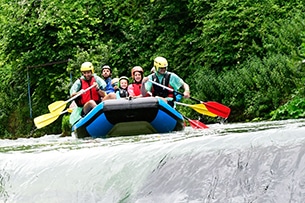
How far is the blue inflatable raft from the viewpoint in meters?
10.7

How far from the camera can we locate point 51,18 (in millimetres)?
23641

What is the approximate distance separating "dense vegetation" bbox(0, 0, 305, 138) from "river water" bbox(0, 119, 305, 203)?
7.83 m

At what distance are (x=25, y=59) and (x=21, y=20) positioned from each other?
122 cm

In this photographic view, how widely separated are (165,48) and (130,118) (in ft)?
36.8

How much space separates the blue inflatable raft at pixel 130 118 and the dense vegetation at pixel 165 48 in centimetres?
288

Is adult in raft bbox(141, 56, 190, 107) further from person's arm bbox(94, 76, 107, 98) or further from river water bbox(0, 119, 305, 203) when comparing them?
river water bbox(0, 119, 305, 203)

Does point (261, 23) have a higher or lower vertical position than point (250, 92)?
higher

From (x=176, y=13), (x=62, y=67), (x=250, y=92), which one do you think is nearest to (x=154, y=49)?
(x=176, y=13)

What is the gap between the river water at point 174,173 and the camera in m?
4.24

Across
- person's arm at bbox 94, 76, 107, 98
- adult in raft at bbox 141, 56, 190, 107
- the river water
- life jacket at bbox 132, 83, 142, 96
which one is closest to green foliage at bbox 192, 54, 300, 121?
adult in raft at bbox 141, 56, 190, 107

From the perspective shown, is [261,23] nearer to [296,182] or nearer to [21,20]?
[21,20]

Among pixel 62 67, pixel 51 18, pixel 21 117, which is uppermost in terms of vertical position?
pixel 51 18

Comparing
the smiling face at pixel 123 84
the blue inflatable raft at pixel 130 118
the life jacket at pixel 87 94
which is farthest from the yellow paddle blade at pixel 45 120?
the blue inflatable raft at pixel 130 118

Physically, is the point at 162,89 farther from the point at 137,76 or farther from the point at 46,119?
the point at 46,119
